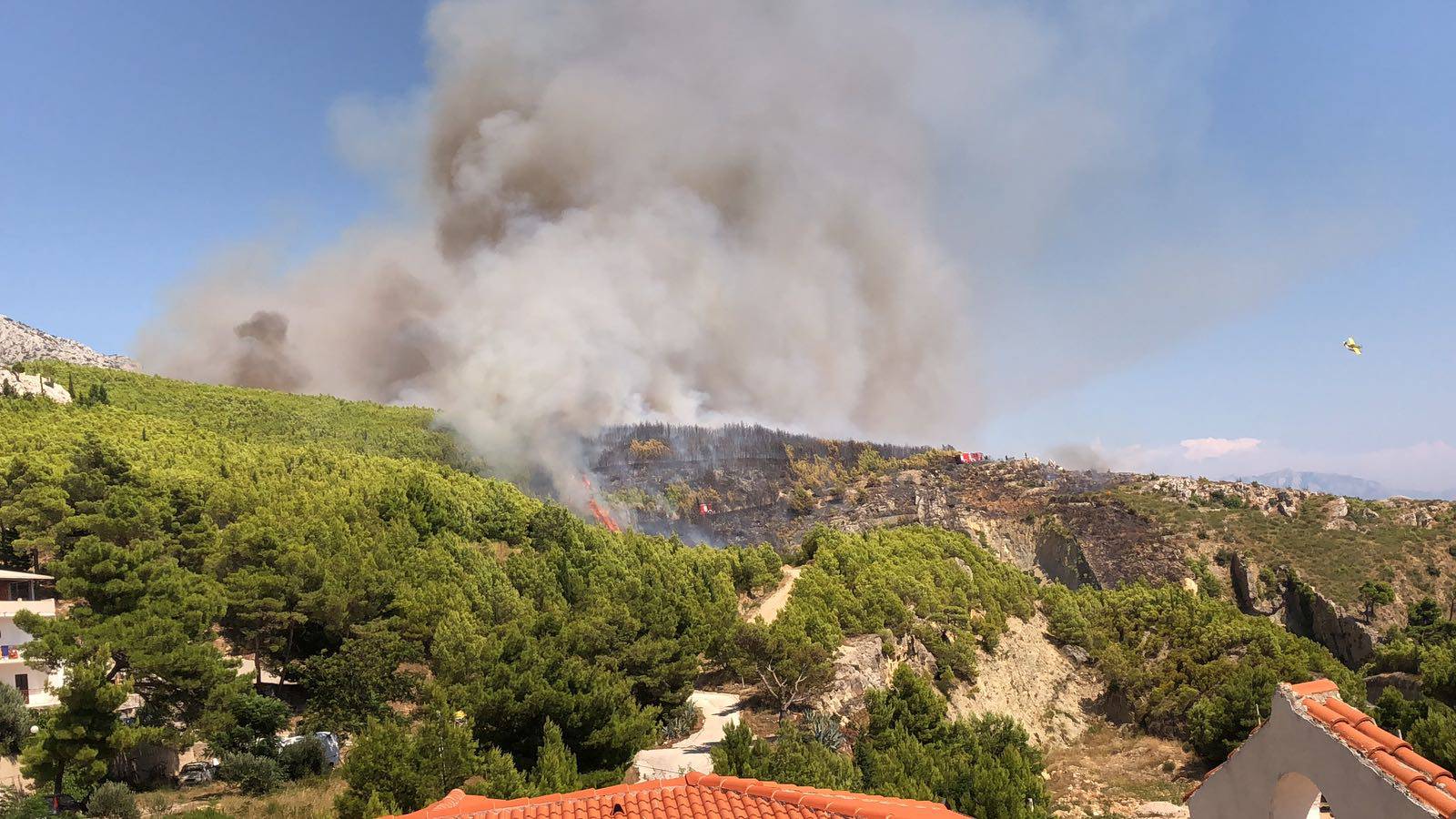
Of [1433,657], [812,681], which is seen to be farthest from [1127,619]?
[812,681]

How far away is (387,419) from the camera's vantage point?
62.0m

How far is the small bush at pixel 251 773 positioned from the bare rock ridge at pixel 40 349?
7074 cm

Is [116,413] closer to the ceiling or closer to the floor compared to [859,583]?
closer to the ceiling

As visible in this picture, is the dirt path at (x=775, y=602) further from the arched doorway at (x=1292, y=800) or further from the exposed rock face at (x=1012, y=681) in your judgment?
the arched doorway at (x=1292, y=800)

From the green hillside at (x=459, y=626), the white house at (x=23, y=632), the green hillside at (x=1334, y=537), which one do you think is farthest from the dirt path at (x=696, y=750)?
the green hillside at (x=1334, y=537)

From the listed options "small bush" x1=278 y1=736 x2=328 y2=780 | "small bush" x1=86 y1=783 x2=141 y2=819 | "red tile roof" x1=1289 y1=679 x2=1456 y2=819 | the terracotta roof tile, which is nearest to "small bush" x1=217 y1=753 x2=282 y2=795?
"small bush" x1=278 y1=736 x2=328 y2=780

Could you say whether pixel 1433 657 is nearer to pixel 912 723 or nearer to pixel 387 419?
pixel 912 723

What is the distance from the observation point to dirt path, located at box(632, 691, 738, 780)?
20.4 meters

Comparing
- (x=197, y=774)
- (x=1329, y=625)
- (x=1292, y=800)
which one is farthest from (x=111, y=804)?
(x=1329, y=625)

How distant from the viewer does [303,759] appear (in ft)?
65.2

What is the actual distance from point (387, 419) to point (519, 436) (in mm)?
12841

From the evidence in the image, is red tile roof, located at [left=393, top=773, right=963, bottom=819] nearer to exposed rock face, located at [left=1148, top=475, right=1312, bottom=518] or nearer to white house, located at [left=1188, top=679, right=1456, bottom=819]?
white house, located at [left=1188, top=679, right=1456, bottom=819]

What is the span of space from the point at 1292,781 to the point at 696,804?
217 inches

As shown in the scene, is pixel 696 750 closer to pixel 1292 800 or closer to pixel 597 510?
pixel 1292 800
